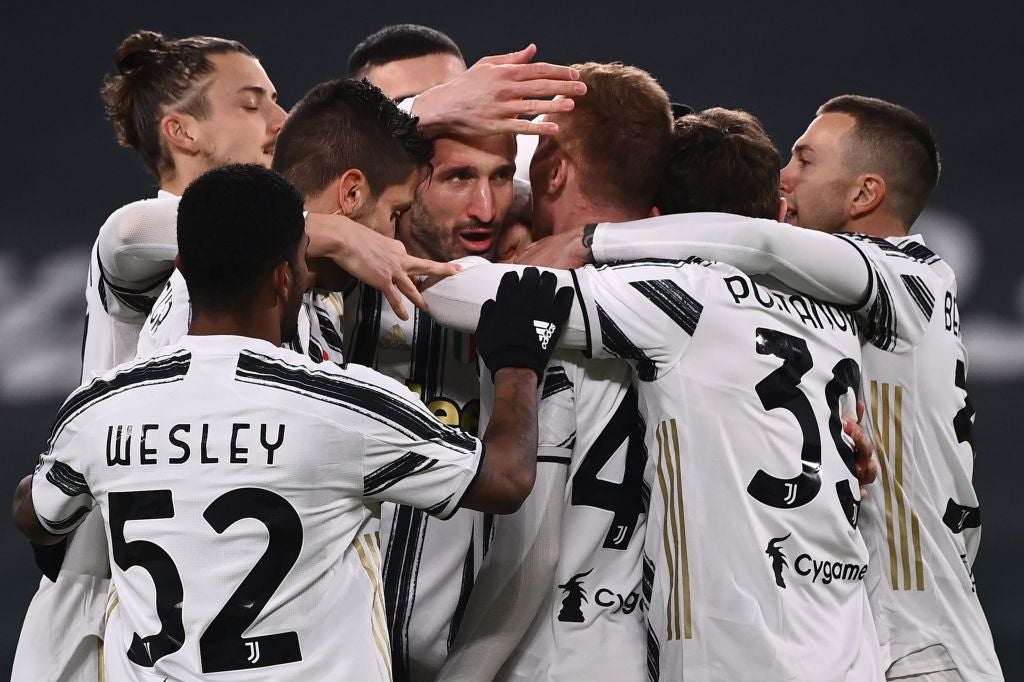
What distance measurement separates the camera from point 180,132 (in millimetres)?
3205

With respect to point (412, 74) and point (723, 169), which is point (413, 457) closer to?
point (723, 169)

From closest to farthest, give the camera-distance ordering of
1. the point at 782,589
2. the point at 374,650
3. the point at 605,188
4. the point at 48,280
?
1. the point at 374,650
2. the point at 782,589
3. the point at 605,188
4. the point at 48,280

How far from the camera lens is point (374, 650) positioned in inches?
77.4

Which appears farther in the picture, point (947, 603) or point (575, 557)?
point (947, 603)

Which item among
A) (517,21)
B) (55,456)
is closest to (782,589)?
(55,456)

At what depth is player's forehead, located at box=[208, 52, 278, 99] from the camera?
329cm

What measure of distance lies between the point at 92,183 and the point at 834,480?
432cm

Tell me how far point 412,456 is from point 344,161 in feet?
2.64

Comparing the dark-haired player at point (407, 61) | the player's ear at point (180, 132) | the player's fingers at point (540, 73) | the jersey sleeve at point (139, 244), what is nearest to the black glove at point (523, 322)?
the player's fingers at point (540, 73)

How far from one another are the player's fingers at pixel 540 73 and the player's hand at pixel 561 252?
0.33 meters

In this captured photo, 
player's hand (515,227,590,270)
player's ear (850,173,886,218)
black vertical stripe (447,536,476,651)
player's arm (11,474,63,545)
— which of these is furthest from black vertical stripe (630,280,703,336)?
player's arm (11,474,63,545)

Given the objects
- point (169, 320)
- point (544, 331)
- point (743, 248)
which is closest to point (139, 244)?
point (169, 320)

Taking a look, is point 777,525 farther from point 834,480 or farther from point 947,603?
point 947,603

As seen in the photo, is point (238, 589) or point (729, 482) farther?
point (729, 482)
